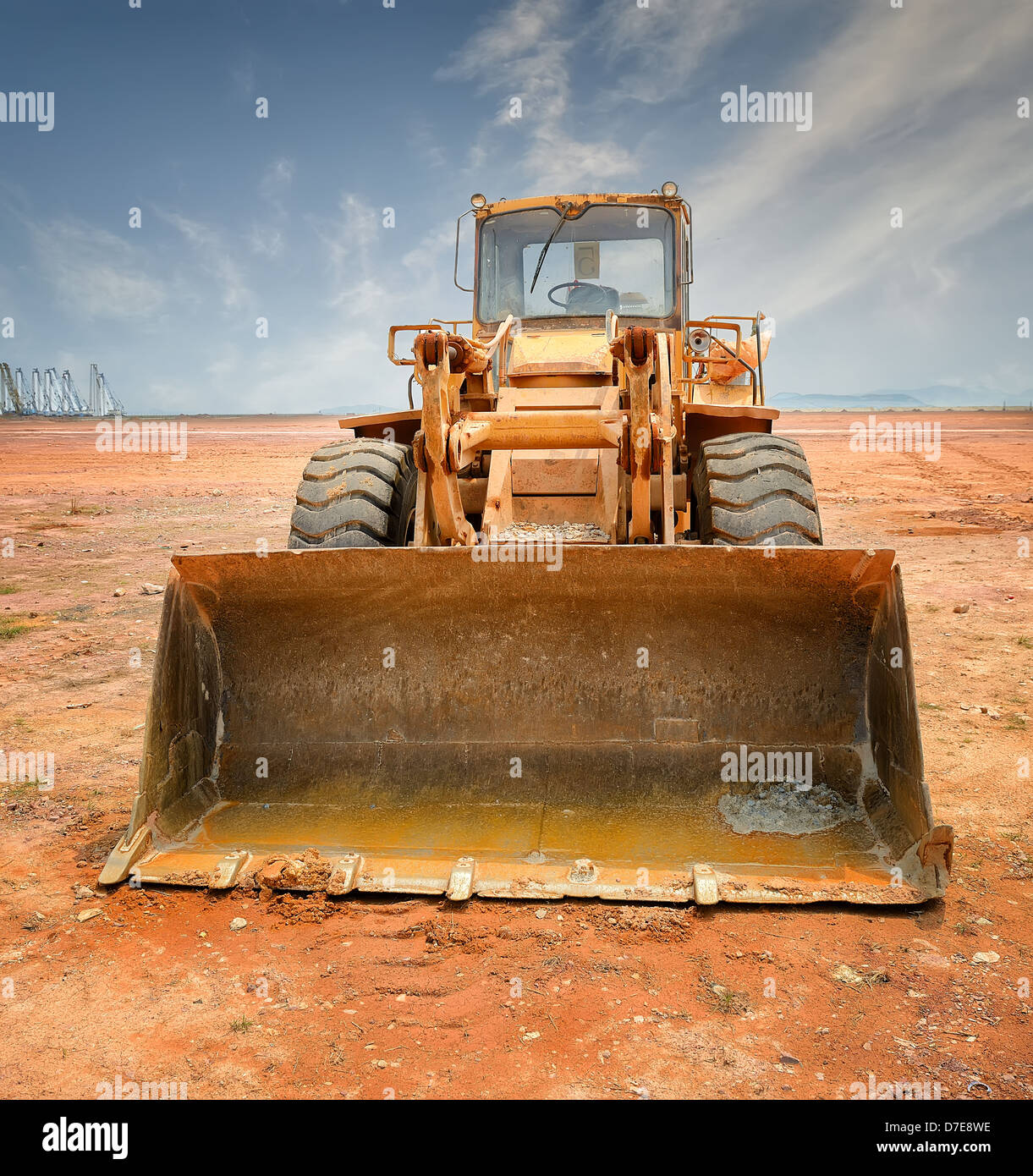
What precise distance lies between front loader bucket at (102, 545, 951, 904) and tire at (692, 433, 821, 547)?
0.66 meters

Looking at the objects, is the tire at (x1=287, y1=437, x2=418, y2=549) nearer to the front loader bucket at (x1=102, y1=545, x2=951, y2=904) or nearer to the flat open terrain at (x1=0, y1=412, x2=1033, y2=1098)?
the front loader bucket at (x1=102, y1=545, x2=951, y2=904)

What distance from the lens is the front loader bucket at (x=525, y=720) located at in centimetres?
339

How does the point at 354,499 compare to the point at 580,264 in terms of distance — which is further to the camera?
the point at 580,264

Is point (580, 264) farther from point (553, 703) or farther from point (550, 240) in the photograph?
point (553, 703)

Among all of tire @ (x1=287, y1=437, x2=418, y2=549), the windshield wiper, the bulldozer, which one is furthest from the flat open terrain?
the windshield wiper

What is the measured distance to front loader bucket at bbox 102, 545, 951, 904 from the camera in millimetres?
3393

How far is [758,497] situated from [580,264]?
7.94ft

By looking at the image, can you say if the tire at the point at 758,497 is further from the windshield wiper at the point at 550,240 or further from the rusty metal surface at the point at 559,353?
the windshield wiper at the point at 550,240

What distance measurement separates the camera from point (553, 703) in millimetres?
3961

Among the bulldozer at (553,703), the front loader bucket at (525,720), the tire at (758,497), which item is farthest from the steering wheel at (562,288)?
the front loader bucket at (525,720)

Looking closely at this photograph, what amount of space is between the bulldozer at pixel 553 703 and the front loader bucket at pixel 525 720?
10 millimetres

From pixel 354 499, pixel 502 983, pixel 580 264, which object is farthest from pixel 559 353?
pixel 502 983

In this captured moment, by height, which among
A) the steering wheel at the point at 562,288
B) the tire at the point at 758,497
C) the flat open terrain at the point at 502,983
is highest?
the steering wheel at the point at 562,288

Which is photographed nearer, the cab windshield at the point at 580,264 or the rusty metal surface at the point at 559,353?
the rusty metal surface at the point at 559,353
